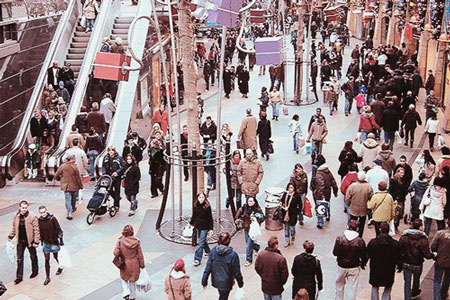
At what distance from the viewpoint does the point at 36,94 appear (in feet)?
66.6

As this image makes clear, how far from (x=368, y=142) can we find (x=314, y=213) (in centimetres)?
216

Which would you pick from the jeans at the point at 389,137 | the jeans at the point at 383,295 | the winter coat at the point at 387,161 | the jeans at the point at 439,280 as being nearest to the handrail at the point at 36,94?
the winter coat at the point at 387,161

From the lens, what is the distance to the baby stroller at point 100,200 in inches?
585

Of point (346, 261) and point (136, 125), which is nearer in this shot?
point (346, 261)

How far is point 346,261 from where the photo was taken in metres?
10.6

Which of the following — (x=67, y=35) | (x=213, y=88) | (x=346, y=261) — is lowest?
(x=213, y=88)

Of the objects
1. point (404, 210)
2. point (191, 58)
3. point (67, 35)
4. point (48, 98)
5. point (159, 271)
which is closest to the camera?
point (159, 271)

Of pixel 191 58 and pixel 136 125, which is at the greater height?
pixel 191 58

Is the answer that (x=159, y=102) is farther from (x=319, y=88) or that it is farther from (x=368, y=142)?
(x=368, y=142)

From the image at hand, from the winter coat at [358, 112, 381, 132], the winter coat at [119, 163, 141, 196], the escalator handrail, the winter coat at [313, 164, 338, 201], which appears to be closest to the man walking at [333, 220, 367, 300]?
the winter coat at [313, 164, 338, 201]

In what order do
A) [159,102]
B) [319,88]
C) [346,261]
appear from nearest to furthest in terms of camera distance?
[346,261], [159,102], [319,88]

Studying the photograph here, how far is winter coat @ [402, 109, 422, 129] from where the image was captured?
772 inches

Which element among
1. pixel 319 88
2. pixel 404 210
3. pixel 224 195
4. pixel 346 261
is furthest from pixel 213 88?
pixel 346 261

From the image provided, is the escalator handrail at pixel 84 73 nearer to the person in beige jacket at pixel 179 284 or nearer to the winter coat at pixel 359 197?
the winter coat at pixel 359 197
